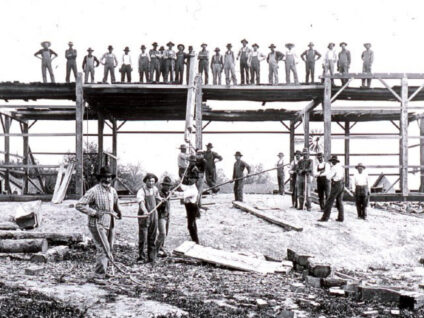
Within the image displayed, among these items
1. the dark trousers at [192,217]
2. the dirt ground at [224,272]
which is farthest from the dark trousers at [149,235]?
the dark trousers at [192,217]

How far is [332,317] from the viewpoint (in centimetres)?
642

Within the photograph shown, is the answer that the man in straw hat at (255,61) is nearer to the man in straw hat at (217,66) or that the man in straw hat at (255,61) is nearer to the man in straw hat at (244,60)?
the man in straw hat at (244,60)

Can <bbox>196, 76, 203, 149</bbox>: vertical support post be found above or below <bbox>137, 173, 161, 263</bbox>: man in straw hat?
above

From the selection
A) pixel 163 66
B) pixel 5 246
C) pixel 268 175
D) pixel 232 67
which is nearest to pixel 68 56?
pixel 163 66

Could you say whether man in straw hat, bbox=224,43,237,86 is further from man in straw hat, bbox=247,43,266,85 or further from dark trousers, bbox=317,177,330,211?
dark trousers, bbox=317,177,330,211

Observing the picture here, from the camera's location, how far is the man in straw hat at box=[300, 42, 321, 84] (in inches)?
737

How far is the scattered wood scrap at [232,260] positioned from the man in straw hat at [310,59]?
32.3 ft

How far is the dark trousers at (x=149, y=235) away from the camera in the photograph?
9977mm

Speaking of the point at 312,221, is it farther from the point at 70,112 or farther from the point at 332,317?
the point at 70,112

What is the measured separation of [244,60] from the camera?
18547 mm

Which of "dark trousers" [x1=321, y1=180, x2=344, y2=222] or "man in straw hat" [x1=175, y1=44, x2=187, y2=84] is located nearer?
"dark trousers" [x1=321, y1=180, x2=344, y2=222]

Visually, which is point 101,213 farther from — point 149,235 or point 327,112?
point 327,112

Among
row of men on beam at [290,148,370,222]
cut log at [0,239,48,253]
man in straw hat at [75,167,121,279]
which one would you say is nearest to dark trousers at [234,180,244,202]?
row of men on beam at [290,148,370,222]

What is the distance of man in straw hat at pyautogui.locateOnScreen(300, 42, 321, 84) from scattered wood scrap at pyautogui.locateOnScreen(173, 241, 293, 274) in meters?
9.84
